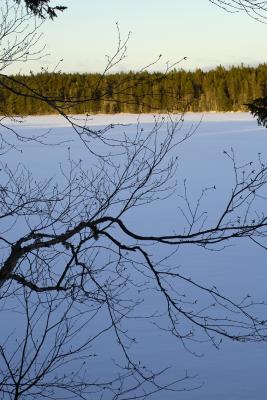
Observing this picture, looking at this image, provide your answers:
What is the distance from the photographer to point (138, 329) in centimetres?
606

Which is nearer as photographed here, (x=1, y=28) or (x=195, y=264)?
(x=1, y=28)

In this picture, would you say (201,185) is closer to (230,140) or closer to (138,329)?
(138,329)

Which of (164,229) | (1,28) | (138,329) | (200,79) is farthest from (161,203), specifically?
(200,79)

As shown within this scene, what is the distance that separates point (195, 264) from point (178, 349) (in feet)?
8.72

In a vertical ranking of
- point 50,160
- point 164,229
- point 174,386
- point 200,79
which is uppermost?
point 200,79

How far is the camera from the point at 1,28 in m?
3.01

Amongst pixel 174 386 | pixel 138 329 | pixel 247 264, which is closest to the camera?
pixel 174 386

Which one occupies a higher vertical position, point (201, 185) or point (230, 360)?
point (201, 185)

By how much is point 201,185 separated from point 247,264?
5913 mm

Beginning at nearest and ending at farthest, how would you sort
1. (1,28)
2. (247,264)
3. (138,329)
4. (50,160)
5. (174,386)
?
1. (1,28)
2. (174,386)
3. (138,329)
4. (247,264)
5. (50,160)

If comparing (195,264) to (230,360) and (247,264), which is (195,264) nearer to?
Answer: (247,264)

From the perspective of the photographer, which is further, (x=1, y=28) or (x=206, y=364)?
(x=206, y=364)

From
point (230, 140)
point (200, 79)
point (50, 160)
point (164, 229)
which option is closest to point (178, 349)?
point (164, 229)

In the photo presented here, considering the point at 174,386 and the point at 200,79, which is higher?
the point at 200,79
